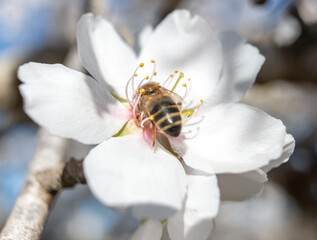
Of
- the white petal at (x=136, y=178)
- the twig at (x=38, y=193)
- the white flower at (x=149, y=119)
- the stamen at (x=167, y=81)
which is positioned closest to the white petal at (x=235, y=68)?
the white flower at (x=149, y=119)

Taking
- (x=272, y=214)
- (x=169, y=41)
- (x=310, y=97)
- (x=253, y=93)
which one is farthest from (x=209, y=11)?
(x=169, y=41)

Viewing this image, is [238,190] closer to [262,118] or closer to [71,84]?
[262,118]

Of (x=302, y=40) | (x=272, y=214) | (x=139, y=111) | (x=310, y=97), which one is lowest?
(x=272, y=214)

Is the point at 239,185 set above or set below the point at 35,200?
above

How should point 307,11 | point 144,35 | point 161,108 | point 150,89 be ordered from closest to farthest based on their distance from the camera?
point 161,108
point 150,89
point 144,35
point 307,11

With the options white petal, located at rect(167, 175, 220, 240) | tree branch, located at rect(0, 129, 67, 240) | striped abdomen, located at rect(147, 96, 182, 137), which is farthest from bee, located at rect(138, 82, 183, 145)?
tree branch, located at rect(0, 129, 67, 240)

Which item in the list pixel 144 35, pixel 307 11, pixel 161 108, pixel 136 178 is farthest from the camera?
pixel 307 11

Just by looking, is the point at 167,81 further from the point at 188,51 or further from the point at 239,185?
the point at 239,185

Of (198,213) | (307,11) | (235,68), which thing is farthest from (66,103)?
(307,11)
